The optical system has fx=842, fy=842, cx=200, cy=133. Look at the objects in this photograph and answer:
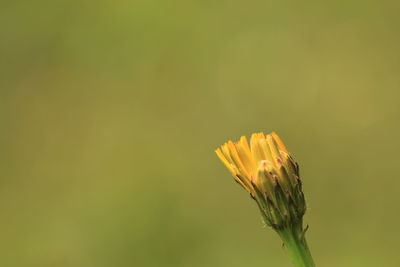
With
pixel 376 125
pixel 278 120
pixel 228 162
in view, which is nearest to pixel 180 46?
pixel 278 120

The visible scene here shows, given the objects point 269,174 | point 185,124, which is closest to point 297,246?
point 269,174

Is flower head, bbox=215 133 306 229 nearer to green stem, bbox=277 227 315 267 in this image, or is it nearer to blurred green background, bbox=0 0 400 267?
green stem, bbox=277 227 315 267

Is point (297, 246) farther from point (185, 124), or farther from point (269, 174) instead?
point (185, 124)

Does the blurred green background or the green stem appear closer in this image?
the green stem

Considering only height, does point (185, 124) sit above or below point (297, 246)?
above

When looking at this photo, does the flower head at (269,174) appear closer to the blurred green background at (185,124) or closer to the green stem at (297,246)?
the green stem at (297,246)

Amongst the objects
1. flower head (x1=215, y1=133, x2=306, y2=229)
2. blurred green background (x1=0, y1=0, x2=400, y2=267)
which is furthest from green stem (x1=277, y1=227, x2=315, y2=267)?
blurred green background (x1=0, y1=0, x2=400, y2=267)

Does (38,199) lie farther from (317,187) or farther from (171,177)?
(317,187)
